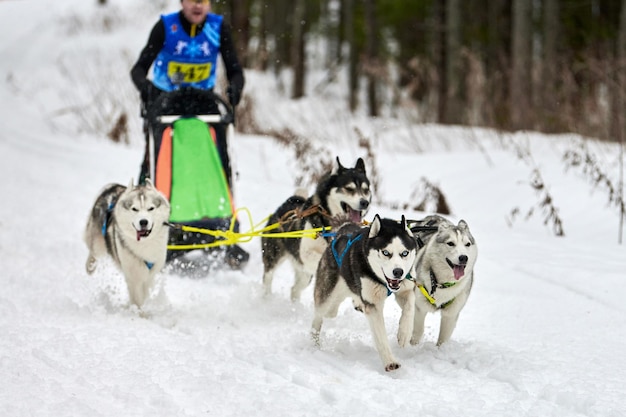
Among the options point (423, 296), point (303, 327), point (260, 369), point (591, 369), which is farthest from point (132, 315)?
point (591, 369)

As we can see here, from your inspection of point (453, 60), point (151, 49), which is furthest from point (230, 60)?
point (453, 60)

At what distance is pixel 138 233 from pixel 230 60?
1827mm

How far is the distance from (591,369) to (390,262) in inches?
38.8

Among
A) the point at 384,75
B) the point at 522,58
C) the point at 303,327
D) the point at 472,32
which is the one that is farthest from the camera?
the point at 472,32

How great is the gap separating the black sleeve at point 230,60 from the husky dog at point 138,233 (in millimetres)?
1274

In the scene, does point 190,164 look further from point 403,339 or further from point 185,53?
point 403,339

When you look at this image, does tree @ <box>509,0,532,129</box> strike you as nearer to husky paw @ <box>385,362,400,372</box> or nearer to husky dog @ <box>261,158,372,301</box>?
husky dog @ <box>261,158,372,301</box>

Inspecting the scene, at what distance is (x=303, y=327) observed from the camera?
4055 millimetres

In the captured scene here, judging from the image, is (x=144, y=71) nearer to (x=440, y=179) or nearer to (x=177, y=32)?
(x=177, y=32)

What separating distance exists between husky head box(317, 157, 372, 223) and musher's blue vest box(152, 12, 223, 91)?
160 cm

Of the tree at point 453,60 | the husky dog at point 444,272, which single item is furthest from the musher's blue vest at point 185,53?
the tree at point 453,60

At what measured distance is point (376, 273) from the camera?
10.5 feet

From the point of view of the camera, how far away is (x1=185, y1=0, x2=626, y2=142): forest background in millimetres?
8273

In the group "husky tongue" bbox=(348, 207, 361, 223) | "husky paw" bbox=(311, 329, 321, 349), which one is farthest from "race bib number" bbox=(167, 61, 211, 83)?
"husky paw" bbox=(311, 329, 321, 349)
